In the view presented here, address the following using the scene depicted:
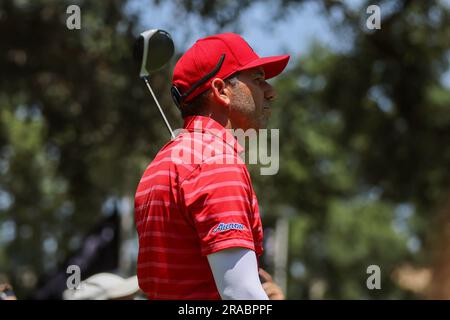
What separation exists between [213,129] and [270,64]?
1.06 ft

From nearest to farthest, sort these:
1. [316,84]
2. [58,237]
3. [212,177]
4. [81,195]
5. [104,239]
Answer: [212,177], [104,239], [81,195], [316,84], [58,237]

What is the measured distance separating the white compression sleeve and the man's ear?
24.2 inches

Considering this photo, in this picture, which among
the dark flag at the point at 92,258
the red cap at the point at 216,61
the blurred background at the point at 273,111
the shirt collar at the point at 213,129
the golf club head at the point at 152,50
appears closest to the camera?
the shirt collar at the point at 213,129

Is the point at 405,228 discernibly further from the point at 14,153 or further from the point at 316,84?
the point at 316,84

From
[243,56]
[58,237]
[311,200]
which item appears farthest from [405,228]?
[243,56]

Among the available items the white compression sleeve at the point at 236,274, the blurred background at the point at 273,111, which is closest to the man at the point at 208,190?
the white compression sleeve at the point at 236,274

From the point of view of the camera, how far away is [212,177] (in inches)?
119

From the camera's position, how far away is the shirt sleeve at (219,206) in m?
2.96

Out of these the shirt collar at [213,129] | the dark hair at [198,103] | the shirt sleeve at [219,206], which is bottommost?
the shirt sleeve at [219,206]

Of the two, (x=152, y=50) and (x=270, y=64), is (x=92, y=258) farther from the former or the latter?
(x=270, y=64)

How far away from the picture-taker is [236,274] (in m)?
2.94

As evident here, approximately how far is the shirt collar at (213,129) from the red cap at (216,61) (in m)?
0.10

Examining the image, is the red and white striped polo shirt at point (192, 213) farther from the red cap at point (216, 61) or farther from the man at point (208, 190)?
the red cap at point (216, 61)
